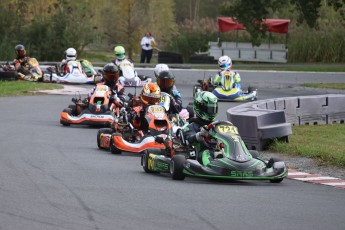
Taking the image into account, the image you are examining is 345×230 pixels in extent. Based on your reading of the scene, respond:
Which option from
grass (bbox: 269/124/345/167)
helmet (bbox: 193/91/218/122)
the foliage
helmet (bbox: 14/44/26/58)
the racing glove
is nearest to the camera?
the racing glove

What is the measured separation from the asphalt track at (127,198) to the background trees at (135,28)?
2365cm

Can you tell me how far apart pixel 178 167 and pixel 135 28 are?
139 ft

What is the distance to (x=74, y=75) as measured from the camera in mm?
32125

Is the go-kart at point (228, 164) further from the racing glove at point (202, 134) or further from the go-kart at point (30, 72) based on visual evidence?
the go-kart at point (30, 72)

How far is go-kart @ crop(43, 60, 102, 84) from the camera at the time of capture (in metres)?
32.2

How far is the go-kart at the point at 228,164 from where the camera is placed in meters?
11.4

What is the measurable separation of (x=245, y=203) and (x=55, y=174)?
2829 millimetres

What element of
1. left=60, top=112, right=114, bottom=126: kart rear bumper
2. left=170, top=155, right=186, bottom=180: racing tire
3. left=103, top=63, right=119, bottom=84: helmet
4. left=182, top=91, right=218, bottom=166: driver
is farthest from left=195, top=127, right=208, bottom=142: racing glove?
left=103, top=63, right=119, bottom=84: helmet

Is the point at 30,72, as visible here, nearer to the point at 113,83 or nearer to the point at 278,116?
the point at 113,83

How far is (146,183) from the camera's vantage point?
11234 millimetres

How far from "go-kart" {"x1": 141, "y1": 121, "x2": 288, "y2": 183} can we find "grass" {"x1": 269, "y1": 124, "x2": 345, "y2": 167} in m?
2.21

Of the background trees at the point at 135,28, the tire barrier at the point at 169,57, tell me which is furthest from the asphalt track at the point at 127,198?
the tire barrier at the point at 169,57

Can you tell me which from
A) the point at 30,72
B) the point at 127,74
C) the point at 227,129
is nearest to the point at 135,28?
the point at 30,72

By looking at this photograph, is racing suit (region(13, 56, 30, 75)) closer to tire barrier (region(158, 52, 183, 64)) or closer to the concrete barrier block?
tire barrier (region(158, 52, 183, 64))
